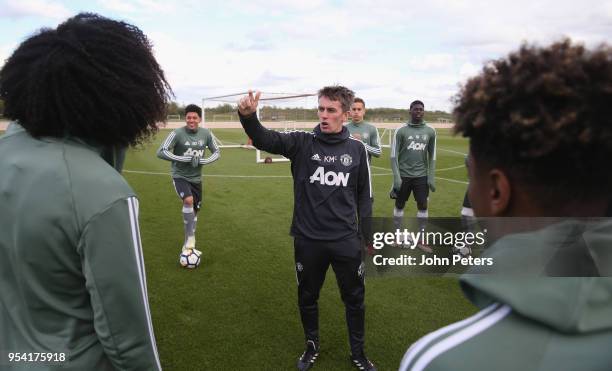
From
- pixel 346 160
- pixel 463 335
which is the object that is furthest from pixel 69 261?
pixel 346 160

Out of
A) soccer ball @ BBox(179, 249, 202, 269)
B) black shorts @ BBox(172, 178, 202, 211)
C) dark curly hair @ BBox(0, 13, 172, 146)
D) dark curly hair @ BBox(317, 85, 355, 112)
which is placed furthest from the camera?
black shorts @ BBox(172, 178, 202, 211)

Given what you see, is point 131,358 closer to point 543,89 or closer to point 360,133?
point 543,89

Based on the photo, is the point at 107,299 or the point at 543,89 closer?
the point at 543,89

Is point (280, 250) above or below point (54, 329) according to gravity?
below

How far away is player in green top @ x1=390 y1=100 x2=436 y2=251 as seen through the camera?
291 inches

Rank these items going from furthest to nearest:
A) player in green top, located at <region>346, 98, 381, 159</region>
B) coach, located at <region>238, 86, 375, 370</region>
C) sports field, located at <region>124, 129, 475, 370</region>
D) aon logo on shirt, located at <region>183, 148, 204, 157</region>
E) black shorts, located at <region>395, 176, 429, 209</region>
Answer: black shorts, located at <region>395, 176, 429, 209</region>
player in green top, located at <region>346, 98, 381, 159</region>
aon logo on shirt, located at <region>183, 148, 204, 157</region>
sports field, located at <region>124, 129, 475, 370</region>
coach, located at <region>238, 86, 375, 370</region>

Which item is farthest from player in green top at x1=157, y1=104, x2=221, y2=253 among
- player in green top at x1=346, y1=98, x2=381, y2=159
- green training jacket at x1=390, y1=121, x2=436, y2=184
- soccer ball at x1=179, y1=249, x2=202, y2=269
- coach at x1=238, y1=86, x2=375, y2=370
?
coach at x1=238, y1=86, x2=375, y2=370

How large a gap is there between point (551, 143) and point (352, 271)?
290 centimetres

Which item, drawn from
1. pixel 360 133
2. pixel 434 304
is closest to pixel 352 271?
pixel 434 304

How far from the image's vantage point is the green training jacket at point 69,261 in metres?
1.30

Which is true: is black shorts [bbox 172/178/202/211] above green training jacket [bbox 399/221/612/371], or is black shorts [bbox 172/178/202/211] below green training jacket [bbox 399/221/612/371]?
below

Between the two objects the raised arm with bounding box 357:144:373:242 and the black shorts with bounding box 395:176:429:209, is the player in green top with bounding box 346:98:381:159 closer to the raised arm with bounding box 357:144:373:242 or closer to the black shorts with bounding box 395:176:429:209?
the black shorts with bounding box 395:176:429:209

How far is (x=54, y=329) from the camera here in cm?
145

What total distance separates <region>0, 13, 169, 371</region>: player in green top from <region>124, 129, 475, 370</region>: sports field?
473mm
